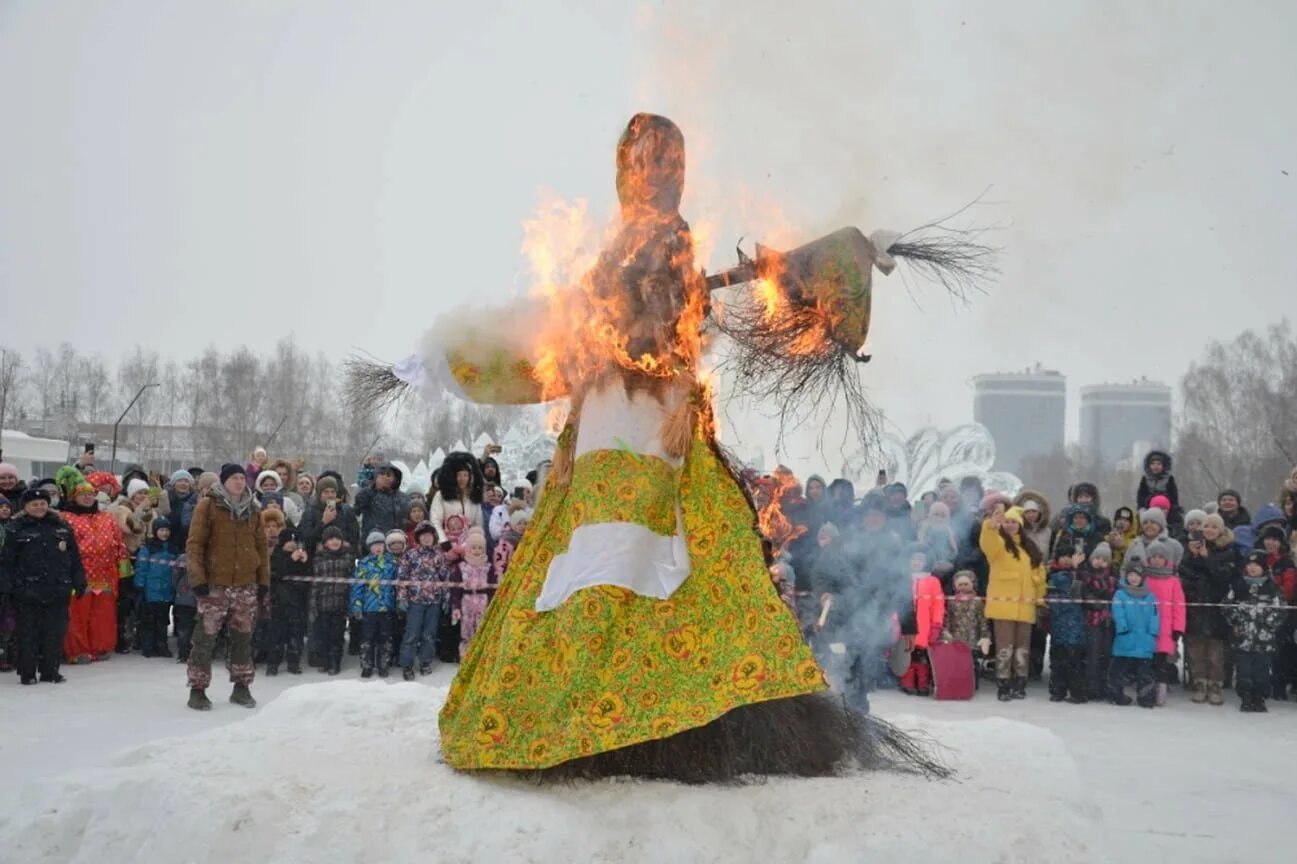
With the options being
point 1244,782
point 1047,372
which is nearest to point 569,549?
point 1047,372

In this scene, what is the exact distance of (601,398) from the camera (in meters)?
4.84

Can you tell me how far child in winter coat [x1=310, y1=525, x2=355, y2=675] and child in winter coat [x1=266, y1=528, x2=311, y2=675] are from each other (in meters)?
0.12

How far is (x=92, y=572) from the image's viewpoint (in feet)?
34.8

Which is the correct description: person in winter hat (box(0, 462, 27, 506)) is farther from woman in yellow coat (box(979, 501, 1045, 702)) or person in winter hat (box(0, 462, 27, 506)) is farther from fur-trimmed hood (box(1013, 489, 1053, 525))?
fur-trimmed hood (box(1013, 489, 1053, 525))

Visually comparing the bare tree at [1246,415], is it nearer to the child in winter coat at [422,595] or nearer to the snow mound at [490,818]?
the child in winter coat at [422,595]

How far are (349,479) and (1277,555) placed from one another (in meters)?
38.0

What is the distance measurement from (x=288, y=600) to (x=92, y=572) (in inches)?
68.4

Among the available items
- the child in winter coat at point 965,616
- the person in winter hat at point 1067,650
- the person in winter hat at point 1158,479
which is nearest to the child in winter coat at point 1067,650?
the person in winter hat at point 1067,650

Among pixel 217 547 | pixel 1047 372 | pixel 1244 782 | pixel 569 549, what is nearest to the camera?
pixel 569 549

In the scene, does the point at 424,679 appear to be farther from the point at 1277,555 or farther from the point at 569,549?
the point at 1277,555

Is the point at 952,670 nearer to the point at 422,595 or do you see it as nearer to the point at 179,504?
the point at 422,595

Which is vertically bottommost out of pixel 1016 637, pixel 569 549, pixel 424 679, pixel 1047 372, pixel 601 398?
pixel 424 679

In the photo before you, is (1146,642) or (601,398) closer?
(601,398)

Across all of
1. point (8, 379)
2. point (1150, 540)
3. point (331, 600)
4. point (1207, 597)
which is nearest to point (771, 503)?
point (331, 600)
